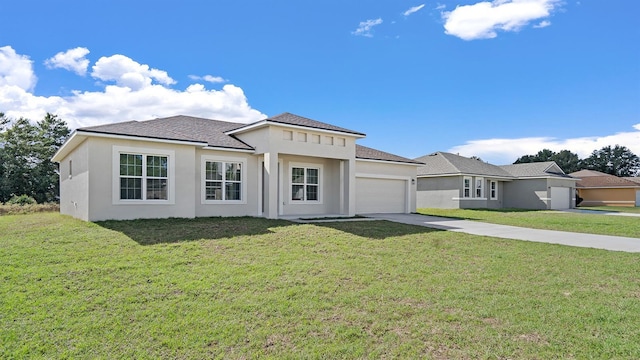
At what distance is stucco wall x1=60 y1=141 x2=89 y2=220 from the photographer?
1273 cm

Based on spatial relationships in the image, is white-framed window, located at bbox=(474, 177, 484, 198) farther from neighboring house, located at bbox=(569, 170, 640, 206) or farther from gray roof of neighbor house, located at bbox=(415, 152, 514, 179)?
neighboring house, located at bbox=(569, 170, 640, 206)

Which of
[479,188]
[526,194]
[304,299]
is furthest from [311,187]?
[526,194]

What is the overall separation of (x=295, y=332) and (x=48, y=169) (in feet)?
119

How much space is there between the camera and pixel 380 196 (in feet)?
68.3

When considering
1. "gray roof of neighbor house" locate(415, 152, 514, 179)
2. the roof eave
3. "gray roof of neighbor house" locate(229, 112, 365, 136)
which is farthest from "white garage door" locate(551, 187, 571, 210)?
"gray roof of neighbor house" locate(229, 112, 365, 136)

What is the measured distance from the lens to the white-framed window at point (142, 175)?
12.8 metres

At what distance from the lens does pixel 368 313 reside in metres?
5.43

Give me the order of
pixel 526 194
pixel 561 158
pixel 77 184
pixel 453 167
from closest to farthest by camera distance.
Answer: pixel 77 184 < pixel 453 167 < pixel 526 194 < pixel 561 158

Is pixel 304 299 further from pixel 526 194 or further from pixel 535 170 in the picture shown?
pixel 535 170

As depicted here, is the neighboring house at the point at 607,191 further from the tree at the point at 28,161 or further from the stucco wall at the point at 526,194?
the tree at the point at 28,161

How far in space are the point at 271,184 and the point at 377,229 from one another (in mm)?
4772

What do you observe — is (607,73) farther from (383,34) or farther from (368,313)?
(368,313)

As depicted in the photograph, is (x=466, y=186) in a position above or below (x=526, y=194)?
above

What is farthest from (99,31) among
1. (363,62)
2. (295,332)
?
(295,332)
